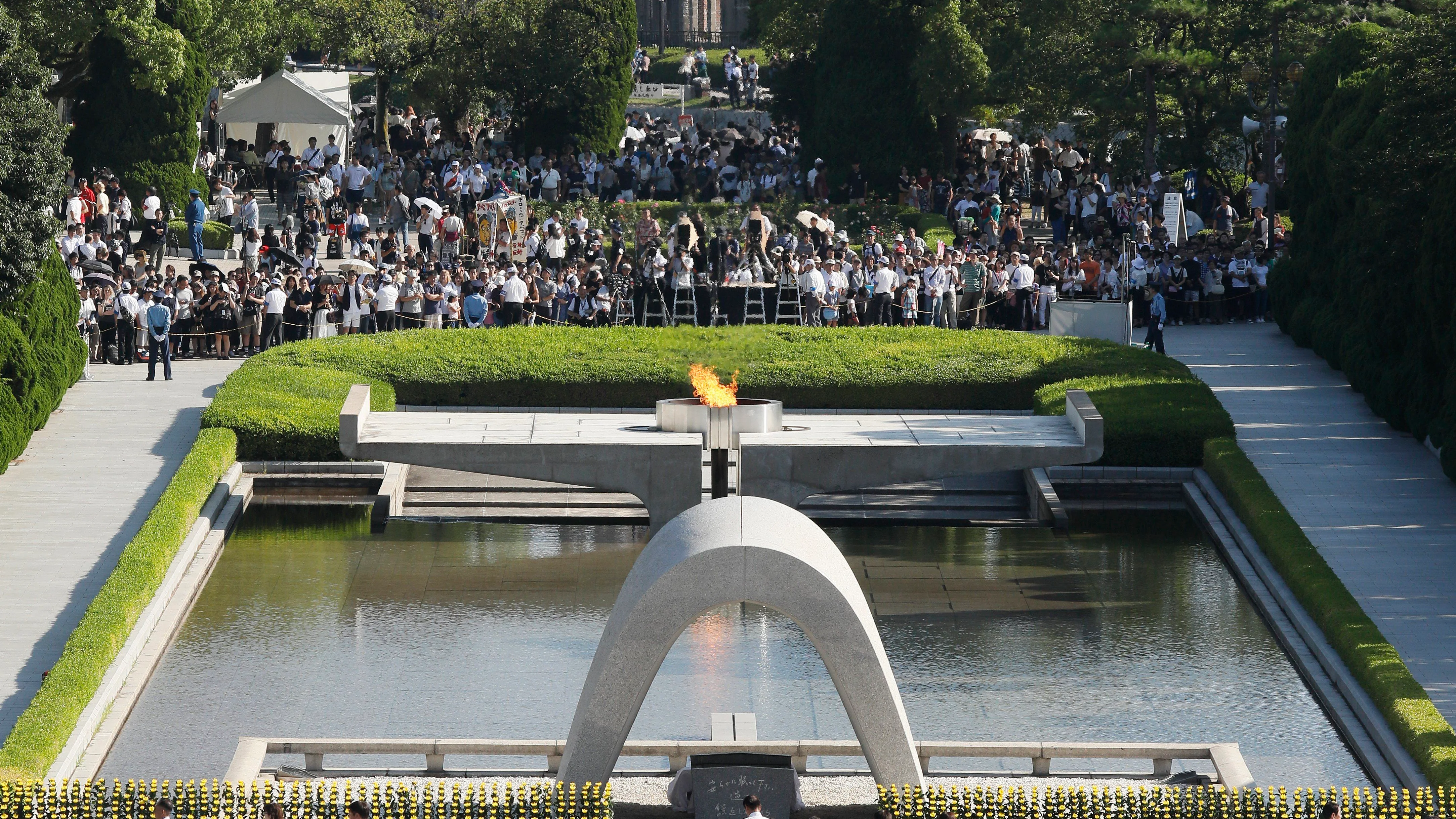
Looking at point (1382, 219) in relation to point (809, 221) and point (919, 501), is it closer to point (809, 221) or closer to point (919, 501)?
point (919, 501)

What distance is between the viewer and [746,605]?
2111 centimetres

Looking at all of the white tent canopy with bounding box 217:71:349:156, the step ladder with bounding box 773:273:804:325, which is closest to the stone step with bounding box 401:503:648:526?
the step ladder with bounding box 773:273:804:325

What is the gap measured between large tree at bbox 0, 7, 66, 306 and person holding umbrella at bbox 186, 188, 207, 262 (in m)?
14.0

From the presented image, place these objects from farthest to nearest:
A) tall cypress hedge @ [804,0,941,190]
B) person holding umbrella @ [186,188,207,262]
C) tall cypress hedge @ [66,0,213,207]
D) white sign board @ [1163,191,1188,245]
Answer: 1. tall cypress hedge @ [804,0,941,190]
2. tall cypress hedge @ [66,0,213,207]
3. person holding umbrella @ [186,188,207,262]
4. white sign board @ [1163,191,1188,245]

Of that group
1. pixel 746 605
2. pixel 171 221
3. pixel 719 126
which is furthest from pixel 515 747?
pixel 719 126

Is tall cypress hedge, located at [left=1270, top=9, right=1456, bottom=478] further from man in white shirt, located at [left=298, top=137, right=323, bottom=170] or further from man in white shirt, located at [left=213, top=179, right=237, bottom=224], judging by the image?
man in white shirt, located at [left=213, top=179, right=237, bottom=224]

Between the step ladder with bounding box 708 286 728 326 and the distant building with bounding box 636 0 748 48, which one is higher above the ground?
the distant building with bounding box 636 0 748 48

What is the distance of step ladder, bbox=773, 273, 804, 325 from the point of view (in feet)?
115

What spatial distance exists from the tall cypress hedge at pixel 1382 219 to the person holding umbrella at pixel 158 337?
1748 cm

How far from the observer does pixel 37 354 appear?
2703 cm

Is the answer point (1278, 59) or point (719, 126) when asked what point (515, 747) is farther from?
point (719, 126)

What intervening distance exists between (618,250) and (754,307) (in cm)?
305

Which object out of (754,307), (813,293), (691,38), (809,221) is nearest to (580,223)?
(809,221)

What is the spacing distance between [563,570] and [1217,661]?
23.9 feet
